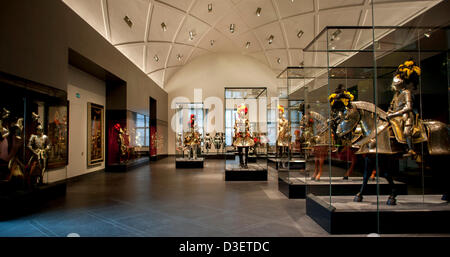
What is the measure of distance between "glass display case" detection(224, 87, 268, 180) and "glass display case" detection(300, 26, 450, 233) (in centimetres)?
455

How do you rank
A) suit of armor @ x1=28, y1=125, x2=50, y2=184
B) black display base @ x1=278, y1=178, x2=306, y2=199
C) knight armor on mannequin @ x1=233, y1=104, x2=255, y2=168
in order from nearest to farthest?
suit of armor @ x1=28, y1=125, x2=50, y2=184, black display base @ x1=278, y1=178, x2=306, y2=199, knight armor on mannequin @ x1=233, y1=104, x2=255, y2=168

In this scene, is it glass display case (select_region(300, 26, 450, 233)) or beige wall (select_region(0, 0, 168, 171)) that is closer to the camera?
glass display case (select_region(300, 26, 450, 233))

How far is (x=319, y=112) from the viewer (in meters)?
4.68

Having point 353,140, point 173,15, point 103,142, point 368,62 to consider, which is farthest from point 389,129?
point 173,15

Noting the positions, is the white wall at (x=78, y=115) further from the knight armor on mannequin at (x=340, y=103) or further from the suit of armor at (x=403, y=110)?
the suit of armor at (x=403, y=110)

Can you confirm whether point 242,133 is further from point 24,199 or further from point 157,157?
point 157,157

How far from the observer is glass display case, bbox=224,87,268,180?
862cm

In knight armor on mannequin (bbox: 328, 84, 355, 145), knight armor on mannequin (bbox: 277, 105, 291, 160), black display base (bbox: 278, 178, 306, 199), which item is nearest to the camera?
knight armor on mannequin (bbox: 328, 84, 355, 145)

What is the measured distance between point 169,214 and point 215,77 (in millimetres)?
16345

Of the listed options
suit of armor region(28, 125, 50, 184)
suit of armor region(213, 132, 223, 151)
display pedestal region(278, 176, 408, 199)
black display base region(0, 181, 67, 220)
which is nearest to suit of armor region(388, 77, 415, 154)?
display pedestal region(278, 176, 408, 199)

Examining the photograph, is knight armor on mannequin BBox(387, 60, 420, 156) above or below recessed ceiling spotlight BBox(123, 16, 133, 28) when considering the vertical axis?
below

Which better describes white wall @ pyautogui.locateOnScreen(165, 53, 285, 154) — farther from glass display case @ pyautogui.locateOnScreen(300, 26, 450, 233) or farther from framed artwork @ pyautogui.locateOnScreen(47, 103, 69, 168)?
glass display case @ pyautogui.locateOnScreen(300, 26, 450, 233)

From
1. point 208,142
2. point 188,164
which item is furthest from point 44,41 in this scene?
point 208,142

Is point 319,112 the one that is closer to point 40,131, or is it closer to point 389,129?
point 389,129
